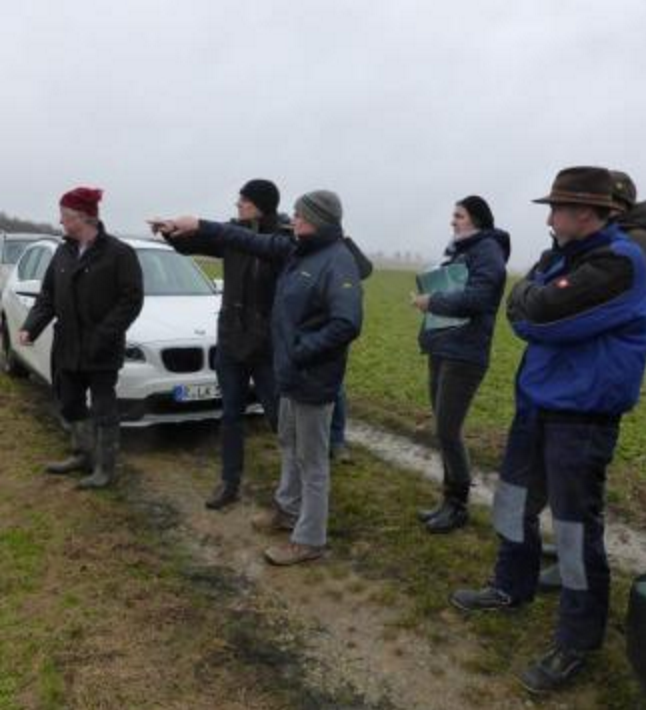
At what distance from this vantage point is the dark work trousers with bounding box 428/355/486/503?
4.86m

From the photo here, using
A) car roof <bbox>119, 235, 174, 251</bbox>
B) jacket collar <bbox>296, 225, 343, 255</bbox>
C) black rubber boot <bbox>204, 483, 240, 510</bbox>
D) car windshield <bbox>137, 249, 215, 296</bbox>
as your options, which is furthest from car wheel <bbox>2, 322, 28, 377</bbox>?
jacket collar <bbox>296, 225, 343, 255</bbox>

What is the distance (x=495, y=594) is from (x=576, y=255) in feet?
5.79

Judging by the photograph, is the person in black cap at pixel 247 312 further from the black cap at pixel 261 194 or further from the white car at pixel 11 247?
the white car at pixel 11 247

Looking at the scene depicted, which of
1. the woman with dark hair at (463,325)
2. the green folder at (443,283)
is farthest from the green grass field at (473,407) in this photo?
the green folder at (443,283)

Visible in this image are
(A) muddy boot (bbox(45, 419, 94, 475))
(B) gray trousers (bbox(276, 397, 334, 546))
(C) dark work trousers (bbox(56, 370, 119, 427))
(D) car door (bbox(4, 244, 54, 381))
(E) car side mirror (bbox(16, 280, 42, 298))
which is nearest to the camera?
(B) gray trousers (bbox(276, 397, 334, 546))

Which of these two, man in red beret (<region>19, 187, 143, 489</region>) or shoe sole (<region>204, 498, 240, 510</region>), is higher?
man in red beret (<region>19, 187, 143, 489</region>)

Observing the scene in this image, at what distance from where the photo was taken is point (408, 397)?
9641 mm

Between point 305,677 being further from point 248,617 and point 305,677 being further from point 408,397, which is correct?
point 408,397

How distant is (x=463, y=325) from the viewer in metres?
4.81

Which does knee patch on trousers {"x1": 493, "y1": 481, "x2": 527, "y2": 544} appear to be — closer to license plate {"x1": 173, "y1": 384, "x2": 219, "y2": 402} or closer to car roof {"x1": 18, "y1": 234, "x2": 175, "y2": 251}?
license plate {"x1": 173, "y1": 384, "x2": 219, "y2": 402}

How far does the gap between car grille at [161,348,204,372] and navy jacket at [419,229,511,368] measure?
8.24ft

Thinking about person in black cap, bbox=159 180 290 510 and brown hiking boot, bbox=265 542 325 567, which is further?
person in black cap, bbox=159 180 290 510

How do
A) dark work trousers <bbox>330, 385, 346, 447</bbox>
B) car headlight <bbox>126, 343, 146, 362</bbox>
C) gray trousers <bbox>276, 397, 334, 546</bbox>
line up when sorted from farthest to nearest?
1. dark work trousers <bbox>330, 385, 346, 447</bbox>
2. car headlight <bbox>126, 343, 146, 362</bbox>
3. gray trousers <bbox>276, 397, 334, 546</bbox>

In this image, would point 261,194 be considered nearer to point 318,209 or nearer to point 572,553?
point 318,209
